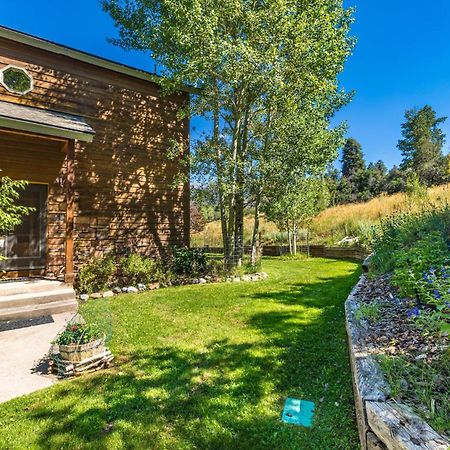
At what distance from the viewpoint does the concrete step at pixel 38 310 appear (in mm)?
5868

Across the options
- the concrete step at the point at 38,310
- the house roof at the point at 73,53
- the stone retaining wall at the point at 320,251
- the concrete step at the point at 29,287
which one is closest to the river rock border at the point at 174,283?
the concrete step at the point at 29,287

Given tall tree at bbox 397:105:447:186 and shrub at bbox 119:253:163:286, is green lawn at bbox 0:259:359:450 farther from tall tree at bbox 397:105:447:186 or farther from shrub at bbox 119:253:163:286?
tall tree at bbox 397:105:447:186

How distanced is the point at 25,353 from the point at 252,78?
25.4ft

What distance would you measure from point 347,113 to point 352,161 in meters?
35.4

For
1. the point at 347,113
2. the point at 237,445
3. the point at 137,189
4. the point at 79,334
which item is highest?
the point at 347,113

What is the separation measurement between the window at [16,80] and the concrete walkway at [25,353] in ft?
19.4

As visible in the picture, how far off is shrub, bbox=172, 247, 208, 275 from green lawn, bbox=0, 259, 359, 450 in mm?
4099

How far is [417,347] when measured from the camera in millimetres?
2895

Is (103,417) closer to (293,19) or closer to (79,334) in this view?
(79,334)

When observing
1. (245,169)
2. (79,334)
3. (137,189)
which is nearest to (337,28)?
(245,169)

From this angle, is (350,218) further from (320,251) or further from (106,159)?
(106,159)

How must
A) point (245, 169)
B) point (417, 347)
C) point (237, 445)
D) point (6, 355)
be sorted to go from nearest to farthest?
point (237, 445) < point (417, 347) < point (6, 355) < point (245, 169)

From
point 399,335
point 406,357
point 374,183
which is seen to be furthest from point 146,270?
point 374,183

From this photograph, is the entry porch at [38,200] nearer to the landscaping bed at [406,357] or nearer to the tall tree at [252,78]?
the tall tree at [252,78]
